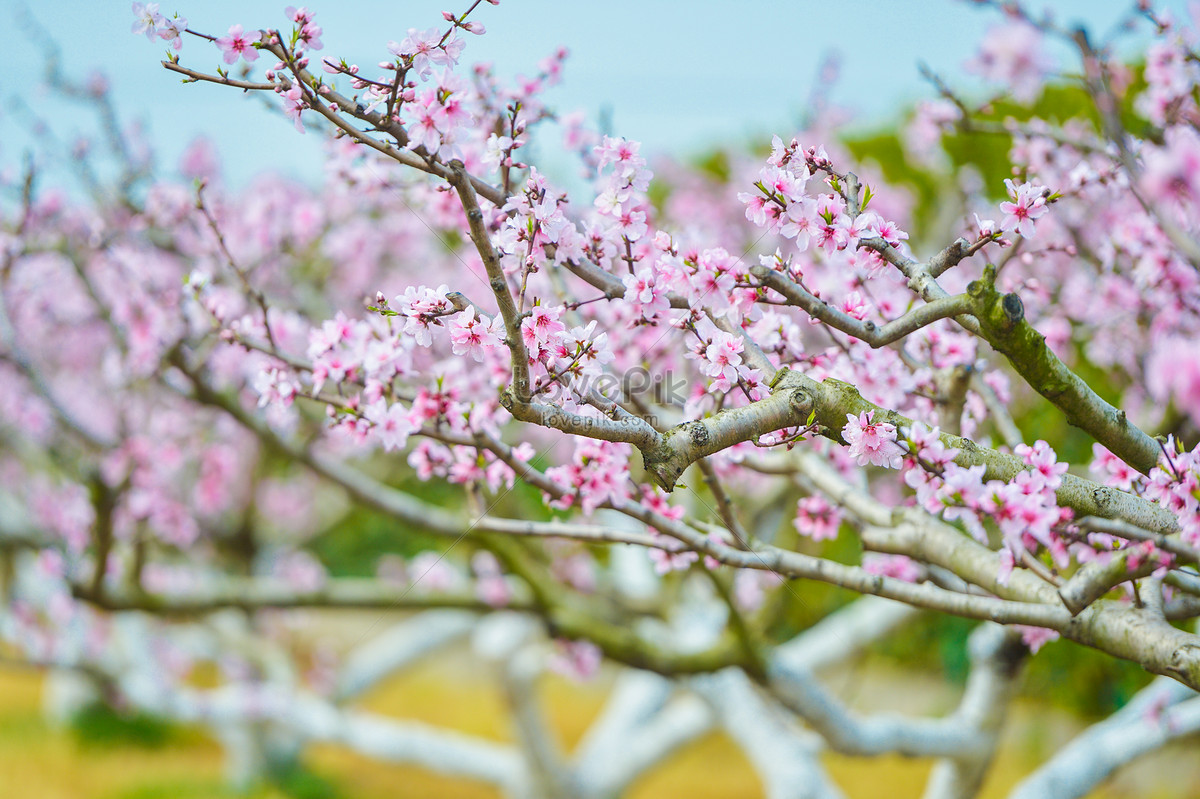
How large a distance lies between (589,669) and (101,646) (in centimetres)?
489

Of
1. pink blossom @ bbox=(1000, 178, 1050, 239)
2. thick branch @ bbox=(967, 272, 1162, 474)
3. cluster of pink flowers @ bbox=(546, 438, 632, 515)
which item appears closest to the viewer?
thick branch @ bbox=(967, 272, 1162, 474)

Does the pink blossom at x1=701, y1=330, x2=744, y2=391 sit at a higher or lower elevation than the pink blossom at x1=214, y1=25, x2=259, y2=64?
lower

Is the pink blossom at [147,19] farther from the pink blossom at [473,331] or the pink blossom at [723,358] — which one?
the pink blossom at [723,358]

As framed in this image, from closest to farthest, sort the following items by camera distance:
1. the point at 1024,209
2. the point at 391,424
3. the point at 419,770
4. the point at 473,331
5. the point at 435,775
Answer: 1. the point at 473,331
2. the point at 1024,209
3. the point at 391,424
4. the point at 435,775
5. the point at 419,770

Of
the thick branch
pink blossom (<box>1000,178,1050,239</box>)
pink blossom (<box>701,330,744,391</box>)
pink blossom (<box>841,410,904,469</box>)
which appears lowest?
pink blossom (<box>841,410,904,469</box>)

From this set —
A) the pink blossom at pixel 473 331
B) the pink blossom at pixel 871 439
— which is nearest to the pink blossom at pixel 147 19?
the pink blossom at pixel 473 331

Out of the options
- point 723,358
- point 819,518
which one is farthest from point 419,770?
point 723,358

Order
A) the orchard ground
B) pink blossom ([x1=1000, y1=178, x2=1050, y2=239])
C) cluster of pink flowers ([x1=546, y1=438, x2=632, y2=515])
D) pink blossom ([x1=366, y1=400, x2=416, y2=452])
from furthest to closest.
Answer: the orchard ground < cluster of pink flowers ([x1=546, y1=438, x2=632, y2=515]) < pink blossom ([x1=366, y1=400, x2=416, y2=452]) < pink blossom ([x1=1000, y1=178, x2=1050, y2=239])

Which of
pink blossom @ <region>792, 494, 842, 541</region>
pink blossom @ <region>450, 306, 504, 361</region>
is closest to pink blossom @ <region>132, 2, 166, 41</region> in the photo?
pink blossom @ <region>450, 306, 504, 361</region>

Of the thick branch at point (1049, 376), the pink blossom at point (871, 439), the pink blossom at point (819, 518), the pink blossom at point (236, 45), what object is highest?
the pink blossom at point (236, 45)

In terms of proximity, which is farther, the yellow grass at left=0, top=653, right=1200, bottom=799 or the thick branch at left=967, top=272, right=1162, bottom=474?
the yellow grass at left=0, top=653, right=1200, bottom=799

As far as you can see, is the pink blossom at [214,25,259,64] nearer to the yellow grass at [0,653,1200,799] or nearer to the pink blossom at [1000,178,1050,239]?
the pink blossom at [1000,178,1050,239]

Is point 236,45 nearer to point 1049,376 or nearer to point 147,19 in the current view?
point 147,19

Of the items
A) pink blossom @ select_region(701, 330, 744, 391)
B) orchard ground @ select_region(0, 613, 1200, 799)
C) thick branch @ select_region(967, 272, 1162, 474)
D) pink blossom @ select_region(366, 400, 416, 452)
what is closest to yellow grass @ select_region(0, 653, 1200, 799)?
orchard ground @ select_region(0, 613, 1200, 799)
